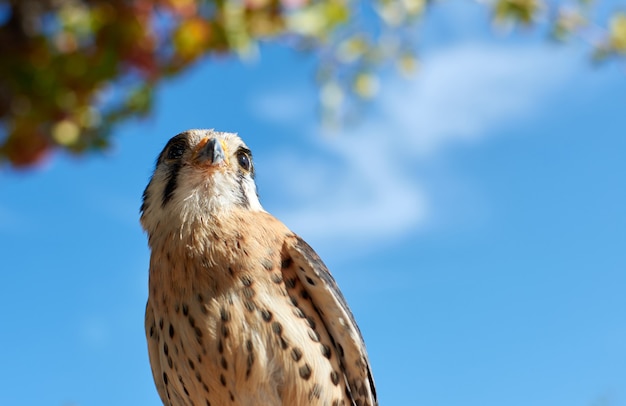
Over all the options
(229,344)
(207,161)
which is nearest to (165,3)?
(229,344)

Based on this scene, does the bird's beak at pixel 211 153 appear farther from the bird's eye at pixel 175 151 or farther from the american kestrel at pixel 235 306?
the bird's eye at pixel 175 151

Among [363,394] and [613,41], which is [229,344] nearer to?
[363,394]

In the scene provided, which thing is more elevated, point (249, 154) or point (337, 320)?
point (249, 154)

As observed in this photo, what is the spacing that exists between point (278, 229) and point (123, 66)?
2.61 m

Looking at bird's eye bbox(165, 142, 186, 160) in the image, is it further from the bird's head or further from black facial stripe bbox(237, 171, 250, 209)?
black facial stripe bbox(237, 171, 250, 209)

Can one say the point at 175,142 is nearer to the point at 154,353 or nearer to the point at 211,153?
the point at 211,153

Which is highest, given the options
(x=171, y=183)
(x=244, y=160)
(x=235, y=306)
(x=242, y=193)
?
(x=244, y=160)

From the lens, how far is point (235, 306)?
315 cm

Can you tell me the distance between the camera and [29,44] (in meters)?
0.90

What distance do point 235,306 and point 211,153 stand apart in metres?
0.78

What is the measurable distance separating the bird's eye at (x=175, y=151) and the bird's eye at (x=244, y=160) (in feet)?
0.95

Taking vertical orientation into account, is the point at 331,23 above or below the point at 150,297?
below

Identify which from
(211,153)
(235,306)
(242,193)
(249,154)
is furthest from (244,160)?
(235,306)

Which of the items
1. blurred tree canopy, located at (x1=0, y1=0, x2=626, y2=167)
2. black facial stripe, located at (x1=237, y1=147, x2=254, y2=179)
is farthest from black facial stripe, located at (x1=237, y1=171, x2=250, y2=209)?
blurred tree canopy, located at (x1=0, y1=0, x2=626, y2=167)
